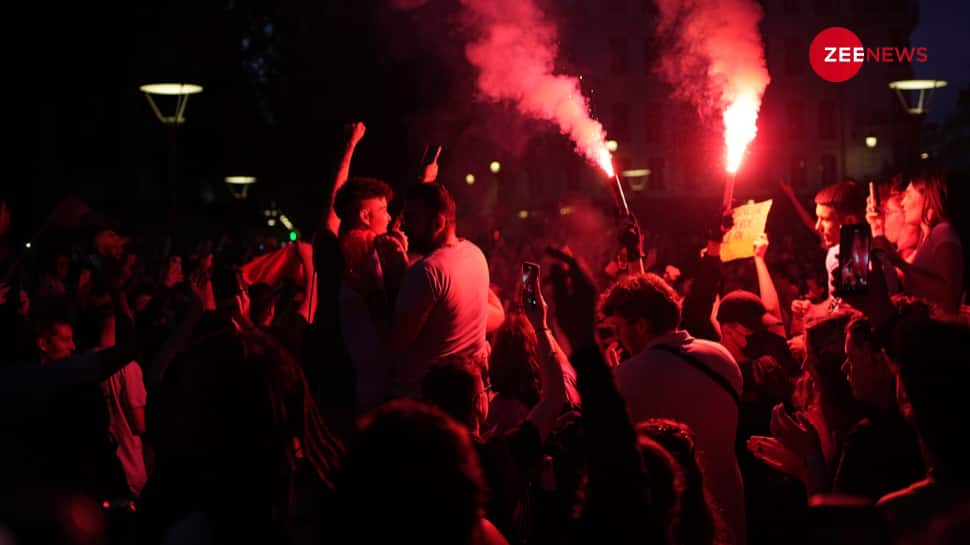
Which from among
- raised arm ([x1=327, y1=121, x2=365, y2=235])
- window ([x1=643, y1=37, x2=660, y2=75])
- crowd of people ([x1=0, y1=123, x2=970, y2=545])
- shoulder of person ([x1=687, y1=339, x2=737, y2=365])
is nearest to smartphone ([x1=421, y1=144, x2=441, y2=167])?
crowd of people ([x1=0, y1=123, x2=970, y2=545])

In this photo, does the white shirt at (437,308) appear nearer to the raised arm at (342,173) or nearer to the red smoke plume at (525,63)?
the raised arm at (342,173)

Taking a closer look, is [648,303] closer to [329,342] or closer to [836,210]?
[329,342]

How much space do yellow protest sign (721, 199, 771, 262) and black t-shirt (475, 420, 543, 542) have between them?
11.2ft

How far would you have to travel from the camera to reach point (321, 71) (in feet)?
85.4

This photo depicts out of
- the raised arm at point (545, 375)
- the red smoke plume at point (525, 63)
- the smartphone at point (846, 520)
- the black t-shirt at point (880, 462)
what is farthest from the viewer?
the red smoke plume at point (525, 63)

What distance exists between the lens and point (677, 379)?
15.2ft

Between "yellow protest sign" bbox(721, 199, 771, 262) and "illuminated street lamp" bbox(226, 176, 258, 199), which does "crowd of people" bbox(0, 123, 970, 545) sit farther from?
"illuminated street lamp" bbox(226, 176, 258, 199)

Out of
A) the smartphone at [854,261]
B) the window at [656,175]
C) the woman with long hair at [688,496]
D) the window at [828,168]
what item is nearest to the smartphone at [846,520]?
the woman with long hair at [688,496]

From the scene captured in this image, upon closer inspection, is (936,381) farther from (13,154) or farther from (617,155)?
(617,155)

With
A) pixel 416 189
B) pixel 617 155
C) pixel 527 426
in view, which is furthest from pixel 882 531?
pixel 617 155

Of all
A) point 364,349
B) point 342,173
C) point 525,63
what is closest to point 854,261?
point 364,349

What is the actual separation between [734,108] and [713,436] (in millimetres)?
4557

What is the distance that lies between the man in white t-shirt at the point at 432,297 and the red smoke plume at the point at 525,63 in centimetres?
286

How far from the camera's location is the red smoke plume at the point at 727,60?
8.42 metres
